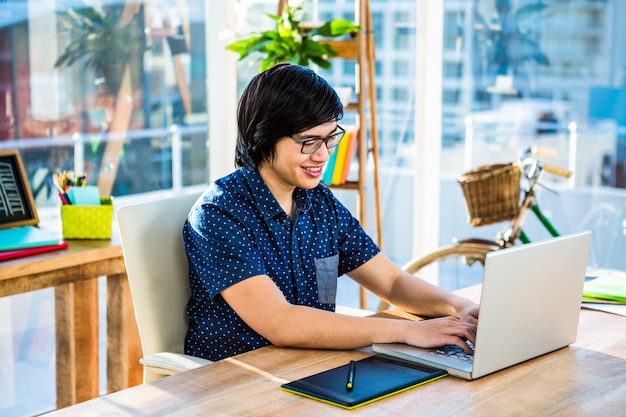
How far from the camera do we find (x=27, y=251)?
8.25 ft

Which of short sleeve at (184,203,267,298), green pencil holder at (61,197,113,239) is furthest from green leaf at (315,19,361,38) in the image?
short sleeve at (184,203,267,298)

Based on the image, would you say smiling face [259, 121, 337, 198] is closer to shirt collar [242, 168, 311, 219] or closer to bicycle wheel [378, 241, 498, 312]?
shirt collar [242, 168, 311, 219]

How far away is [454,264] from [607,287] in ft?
5.90

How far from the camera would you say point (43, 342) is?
338cm

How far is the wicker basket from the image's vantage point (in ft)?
10.7

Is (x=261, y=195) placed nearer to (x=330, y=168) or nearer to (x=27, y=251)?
(x=27, y=251)

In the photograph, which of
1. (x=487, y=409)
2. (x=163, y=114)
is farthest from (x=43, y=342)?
(x=487, y=409)

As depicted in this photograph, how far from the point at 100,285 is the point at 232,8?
130 cm

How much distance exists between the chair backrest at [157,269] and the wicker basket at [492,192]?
145cm

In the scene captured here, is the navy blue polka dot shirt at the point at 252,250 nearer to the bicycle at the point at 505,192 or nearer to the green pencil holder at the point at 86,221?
the green pencil holder at the point at 86,221

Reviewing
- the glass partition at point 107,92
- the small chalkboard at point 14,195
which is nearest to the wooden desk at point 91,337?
the small chalkboard at point 14,195

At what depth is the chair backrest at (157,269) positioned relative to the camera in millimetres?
2039

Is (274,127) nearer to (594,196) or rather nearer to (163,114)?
(163,114)

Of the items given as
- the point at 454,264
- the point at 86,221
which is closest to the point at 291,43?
the point at 86,221
